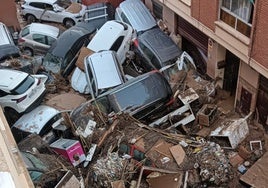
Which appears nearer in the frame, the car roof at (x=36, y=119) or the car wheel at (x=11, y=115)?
the car roof at (x=36, y=119)

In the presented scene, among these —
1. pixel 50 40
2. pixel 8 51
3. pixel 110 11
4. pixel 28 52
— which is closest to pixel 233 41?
pixel 110 11

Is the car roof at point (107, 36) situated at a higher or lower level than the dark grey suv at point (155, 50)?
higher

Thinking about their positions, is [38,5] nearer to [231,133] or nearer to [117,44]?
[117,44]

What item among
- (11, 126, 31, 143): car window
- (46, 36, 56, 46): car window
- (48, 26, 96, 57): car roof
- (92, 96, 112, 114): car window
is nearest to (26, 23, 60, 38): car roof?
(46, 36, 56, 46): car window

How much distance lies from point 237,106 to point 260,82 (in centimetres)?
151

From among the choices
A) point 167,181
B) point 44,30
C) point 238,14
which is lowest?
point 167,181

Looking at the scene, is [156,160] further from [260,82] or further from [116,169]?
[260,82]

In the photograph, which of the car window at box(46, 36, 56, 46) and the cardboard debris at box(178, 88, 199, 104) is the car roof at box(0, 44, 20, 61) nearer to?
the car window at box(46, 36, 56, 46)

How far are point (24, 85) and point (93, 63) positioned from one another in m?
2.33

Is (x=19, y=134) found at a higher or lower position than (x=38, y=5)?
lower

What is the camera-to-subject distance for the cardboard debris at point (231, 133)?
11578mm

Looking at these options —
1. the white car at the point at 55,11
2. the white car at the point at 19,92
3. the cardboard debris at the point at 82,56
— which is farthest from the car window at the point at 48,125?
the white car at the point at 55,11

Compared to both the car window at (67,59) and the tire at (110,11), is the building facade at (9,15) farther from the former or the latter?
the car window at (67,59)

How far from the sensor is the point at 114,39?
15.2 meters
